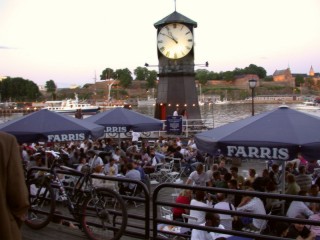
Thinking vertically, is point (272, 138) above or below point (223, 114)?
above

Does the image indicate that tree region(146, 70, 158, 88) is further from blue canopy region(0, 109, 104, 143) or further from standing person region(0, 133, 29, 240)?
standing person region(0, 133, 29, 240)

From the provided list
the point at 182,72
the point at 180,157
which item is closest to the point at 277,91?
the point at 182,72

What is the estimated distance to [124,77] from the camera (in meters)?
174

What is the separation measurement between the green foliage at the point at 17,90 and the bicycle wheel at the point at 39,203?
5882 inches

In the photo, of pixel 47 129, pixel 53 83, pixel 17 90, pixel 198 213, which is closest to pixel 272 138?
pixel 198 213

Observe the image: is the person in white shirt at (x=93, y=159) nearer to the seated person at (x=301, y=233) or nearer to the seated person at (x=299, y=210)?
the seated person at (x=301, y=233)

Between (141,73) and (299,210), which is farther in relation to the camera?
(141,73)

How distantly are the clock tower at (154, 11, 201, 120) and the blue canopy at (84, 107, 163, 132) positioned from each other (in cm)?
1481

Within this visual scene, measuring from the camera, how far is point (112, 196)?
504 cm

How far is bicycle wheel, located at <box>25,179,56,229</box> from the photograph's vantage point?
5.83m

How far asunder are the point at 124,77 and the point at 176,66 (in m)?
148

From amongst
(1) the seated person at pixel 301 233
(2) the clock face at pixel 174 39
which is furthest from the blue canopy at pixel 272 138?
(2) the clock face at pixel 174 39

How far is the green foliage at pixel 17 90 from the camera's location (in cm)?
14675

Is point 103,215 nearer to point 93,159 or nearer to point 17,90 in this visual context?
point 93,159
